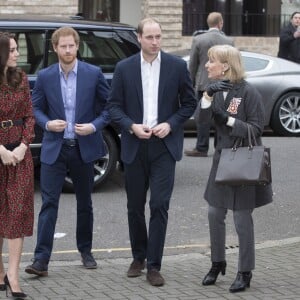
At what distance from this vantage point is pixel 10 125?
7109 mm

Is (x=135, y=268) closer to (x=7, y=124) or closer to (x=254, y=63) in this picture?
(x=7, y=124)

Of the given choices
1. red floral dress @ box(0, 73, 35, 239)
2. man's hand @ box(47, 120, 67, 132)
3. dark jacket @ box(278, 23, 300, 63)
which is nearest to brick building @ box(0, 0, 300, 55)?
dark jacket @ box(278, 23, 300, 63)

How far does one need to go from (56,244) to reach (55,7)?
15815 millimetres

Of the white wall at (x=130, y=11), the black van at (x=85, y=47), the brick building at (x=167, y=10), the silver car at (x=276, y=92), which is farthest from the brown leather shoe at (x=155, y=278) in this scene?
the white wall at (x=130, y=11)

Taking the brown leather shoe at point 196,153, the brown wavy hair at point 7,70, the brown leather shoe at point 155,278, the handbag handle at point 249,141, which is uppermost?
the brown wavy hair at point 7,70

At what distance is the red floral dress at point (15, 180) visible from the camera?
7066 millimetres

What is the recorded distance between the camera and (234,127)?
7.16m

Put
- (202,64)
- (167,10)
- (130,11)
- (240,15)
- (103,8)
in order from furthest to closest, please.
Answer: (240,15) < (103,8) < (130,11) < (167,10) < (202,64)

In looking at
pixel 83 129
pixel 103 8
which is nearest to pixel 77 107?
pixel 83 129

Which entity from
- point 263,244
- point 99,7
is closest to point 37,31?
point 263,244

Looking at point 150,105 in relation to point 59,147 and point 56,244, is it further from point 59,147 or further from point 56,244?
point 56,244

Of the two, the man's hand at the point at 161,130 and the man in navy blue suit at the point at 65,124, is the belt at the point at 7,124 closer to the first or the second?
the man in navy blue suit at the point at 65,124

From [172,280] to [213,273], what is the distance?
0.33 m

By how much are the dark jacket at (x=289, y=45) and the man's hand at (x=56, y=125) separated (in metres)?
11.5
